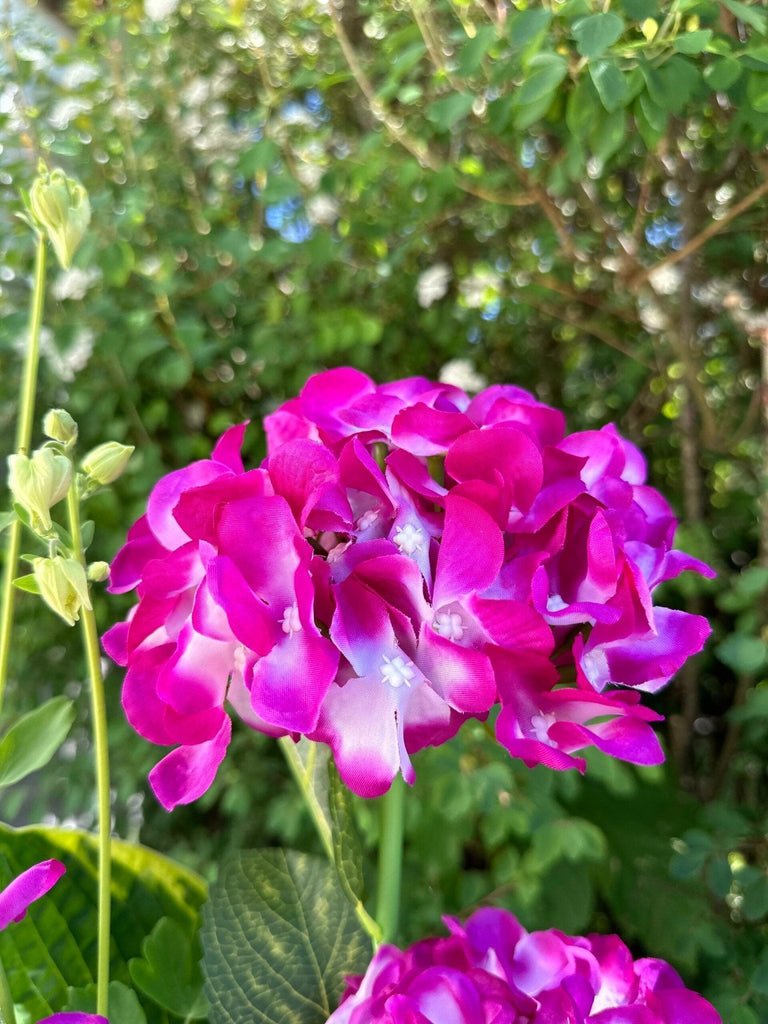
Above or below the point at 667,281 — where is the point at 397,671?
above

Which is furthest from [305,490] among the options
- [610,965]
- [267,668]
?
[610,965]

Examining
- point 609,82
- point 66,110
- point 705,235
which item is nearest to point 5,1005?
point 609,82

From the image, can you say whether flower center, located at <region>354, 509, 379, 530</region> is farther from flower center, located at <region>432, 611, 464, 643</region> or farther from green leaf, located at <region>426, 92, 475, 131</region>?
green leaf, located at <region>426, 92, 475, 131</region>

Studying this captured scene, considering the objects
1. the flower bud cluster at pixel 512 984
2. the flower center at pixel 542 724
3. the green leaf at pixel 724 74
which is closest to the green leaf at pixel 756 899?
the flower bud cluster at pixel 512 984

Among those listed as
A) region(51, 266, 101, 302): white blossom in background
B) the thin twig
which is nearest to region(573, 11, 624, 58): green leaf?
the thin twig

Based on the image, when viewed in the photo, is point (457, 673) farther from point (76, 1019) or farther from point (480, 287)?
point (480, 287)

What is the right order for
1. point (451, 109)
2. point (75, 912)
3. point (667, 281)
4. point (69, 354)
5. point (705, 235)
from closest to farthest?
point (75, 912)
point (451, 109)
point (705, 235)
point (69, 354)
point (667, 281)

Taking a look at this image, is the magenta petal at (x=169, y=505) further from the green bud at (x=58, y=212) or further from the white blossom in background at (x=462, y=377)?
the white blossom in background at (x=462, y=377)

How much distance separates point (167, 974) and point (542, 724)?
0.19 meters

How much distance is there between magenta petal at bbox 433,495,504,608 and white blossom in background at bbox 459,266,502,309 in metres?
0.79

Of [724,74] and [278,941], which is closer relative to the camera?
[278,941]

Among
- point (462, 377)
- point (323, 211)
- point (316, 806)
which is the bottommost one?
point (462, 377)

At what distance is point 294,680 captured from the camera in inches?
10.3

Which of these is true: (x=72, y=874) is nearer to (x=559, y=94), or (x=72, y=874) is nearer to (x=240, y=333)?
(x=559, y=94)
